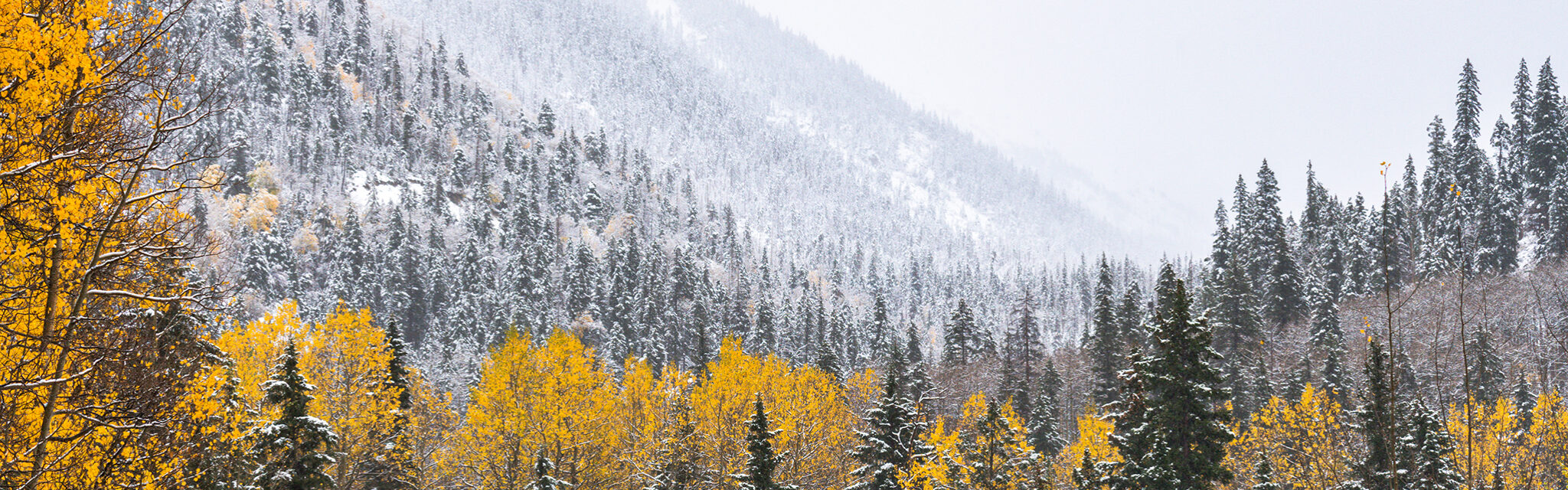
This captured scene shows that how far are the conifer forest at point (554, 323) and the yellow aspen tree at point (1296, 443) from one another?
32 centimetres

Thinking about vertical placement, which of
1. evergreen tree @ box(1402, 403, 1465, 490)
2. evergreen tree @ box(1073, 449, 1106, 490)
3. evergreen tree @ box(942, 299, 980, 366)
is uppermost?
evergreen tree @ box(942, 299, 980, 366)

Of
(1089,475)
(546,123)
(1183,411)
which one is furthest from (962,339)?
(546,123)

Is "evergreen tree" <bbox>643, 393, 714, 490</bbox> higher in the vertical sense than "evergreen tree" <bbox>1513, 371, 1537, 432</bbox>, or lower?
lower

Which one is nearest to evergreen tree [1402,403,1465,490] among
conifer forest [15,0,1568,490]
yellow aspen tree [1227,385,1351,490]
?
conifer forest [15,0,1568,490]

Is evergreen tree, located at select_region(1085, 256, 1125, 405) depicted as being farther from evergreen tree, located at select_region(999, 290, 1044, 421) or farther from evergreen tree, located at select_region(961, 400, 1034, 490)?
evergreen tree, located at select_region(961, 400, 1034, 490)

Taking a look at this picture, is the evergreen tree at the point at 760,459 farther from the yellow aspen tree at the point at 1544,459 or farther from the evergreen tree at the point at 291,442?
the yellow aspen tree at the point at 1544,459

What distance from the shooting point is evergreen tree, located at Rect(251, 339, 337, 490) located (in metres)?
16.9

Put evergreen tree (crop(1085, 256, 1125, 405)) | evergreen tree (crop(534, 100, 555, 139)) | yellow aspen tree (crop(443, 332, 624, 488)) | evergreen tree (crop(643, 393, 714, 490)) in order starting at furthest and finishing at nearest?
1. evergreen tree (crop(534, 100, 555, 139))
2. evergreen tree (crop(1085, 256, 1125, 405))
3. yellow aspen tree (crop(443, 332, 624, 488))
4. evergreen tree (crop(643, 393, 714, 490))

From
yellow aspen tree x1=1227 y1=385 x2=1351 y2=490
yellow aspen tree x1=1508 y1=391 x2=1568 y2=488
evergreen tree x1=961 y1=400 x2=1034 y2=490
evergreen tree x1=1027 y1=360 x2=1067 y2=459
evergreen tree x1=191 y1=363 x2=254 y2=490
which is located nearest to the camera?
evergreen tree x1=191 y1=363 x2=254 y2=490

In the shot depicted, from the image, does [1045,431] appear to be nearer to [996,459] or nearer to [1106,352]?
[1106,352]

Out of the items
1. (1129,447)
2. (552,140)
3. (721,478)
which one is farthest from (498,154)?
(1129,447)

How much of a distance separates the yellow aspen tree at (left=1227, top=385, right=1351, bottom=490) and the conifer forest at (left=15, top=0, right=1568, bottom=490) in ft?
1.06

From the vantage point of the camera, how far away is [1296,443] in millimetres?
24969

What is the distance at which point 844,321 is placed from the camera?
391 ft
